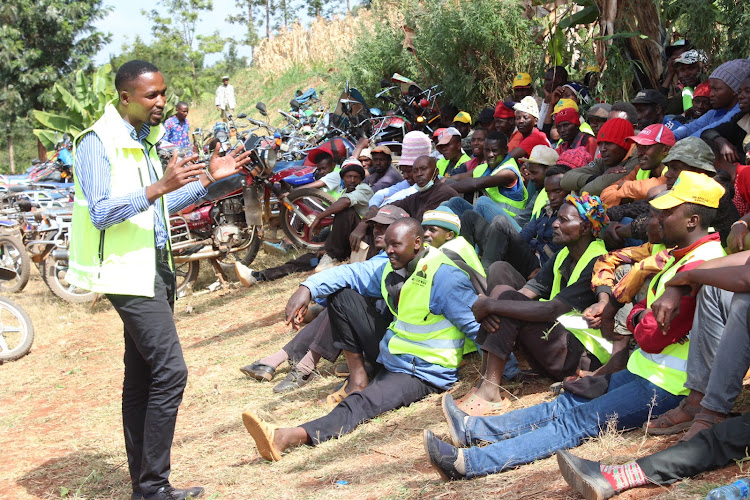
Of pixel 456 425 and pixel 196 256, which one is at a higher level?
pixel 456 425

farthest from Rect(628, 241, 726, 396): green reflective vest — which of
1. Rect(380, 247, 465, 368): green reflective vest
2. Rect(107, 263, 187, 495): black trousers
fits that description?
Rect(107, 263, 187, 495): black trousers

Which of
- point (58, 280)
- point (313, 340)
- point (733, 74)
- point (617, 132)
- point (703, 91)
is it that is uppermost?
point (733, 74)

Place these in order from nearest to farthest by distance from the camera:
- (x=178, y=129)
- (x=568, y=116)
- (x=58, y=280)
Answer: (x=568, y=116) < (x=58, y=280) < (x=178, y=129)

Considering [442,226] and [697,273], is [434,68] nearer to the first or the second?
[442,226]

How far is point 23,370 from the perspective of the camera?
7.66m

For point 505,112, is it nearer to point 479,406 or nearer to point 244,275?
point 244,275

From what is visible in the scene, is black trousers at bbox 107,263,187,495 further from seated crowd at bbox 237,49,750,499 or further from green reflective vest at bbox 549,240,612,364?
green reflective vest at bbox 549,240,612,364

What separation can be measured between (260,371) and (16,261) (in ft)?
20.8

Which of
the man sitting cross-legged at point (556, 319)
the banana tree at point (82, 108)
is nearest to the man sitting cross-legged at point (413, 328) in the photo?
the man sitting cross-legged at point (556, 319)

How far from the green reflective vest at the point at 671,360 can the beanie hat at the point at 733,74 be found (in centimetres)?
257

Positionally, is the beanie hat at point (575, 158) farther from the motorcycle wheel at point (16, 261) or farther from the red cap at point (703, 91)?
the motorcycle wheel at point (16, 261)

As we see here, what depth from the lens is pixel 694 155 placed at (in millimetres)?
4520

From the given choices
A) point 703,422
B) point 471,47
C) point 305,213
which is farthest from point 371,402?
point 471,47

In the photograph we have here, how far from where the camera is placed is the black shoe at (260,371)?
20.0 feet
